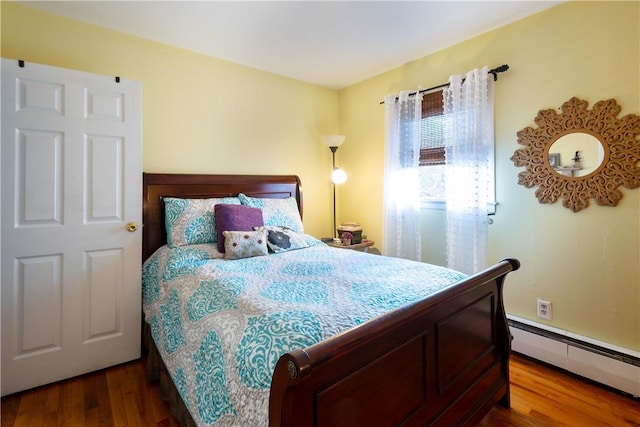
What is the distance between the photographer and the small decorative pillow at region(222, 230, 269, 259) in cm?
221

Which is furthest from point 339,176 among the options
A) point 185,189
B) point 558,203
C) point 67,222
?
point 67,222

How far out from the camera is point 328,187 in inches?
152

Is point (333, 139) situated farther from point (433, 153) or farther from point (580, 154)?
point (580, 154)

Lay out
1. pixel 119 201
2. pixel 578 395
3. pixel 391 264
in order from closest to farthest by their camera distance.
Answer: pixel 578 395 < pixel 391 264 < pixel 119 201

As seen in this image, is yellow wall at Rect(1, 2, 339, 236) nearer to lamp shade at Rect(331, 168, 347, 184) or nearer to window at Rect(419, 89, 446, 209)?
lamp shade at Rect(331, 168, 347, 184)

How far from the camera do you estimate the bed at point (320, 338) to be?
3.23ft

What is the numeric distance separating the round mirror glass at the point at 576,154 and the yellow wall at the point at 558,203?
0.21m

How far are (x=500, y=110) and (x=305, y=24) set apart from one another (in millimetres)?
1611

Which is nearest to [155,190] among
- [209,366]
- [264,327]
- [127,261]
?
[127,261]

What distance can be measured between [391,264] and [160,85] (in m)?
2.33

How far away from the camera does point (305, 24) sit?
240cm

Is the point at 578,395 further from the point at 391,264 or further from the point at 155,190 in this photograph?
the point at 155,190

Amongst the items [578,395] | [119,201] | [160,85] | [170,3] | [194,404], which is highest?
[170,3]

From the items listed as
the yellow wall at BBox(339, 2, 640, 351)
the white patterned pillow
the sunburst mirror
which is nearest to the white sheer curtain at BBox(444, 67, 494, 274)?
the yellow wall at BBox(339, 2, 640, 351)
